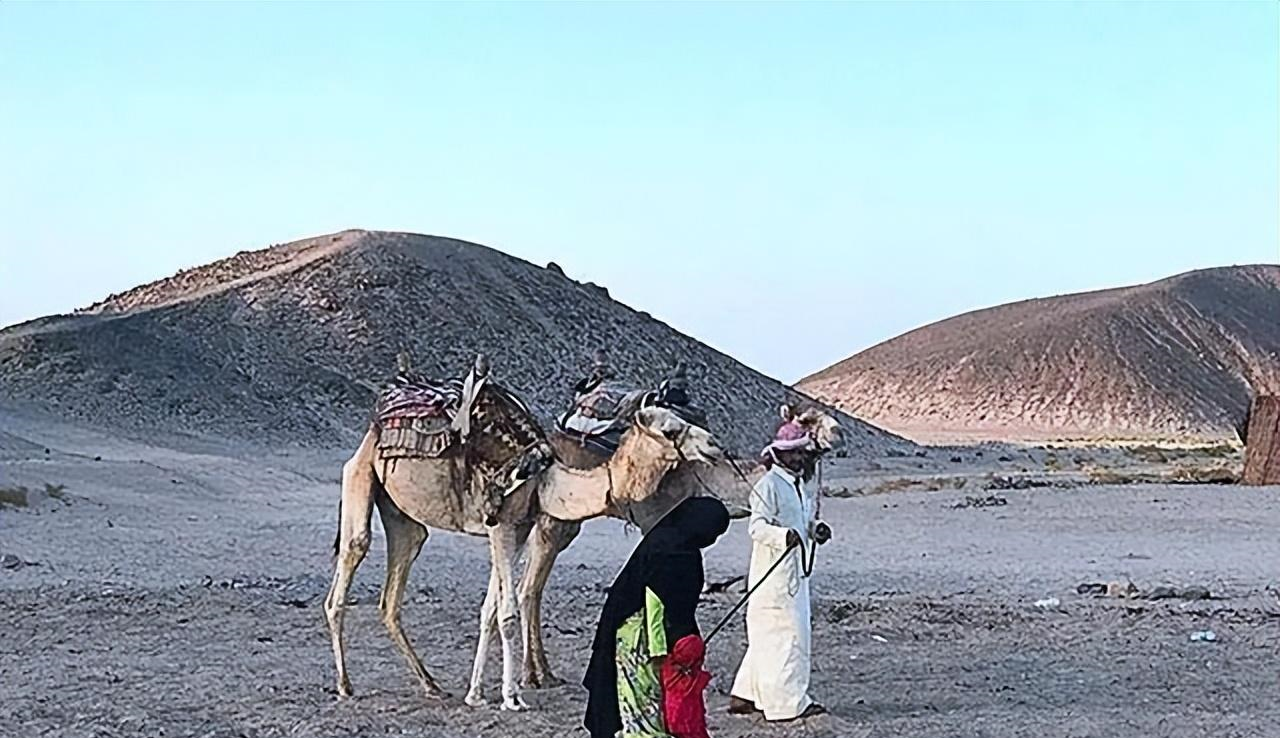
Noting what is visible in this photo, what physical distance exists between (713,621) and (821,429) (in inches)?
190

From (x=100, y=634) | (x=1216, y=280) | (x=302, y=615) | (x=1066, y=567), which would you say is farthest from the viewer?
(x=1216, y=280)

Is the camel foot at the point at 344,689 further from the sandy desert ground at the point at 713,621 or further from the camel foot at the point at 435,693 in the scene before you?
the camel foot at the point at 435,693

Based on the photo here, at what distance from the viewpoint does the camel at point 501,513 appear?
1012 cm

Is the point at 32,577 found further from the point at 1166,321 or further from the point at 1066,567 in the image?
the point at 1166,321

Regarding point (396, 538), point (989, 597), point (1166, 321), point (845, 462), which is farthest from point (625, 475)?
point (1166, 321)

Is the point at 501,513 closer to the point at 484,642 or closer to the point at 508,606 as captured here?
the point at 508,606

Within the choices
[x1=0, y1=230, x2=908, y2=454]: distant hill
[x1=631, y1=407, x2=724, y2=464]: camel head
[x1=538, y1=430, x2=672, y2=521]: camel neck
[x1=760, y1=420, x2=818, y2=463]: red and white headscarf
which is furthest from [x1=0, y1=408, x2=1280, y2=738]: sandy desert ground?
[x1=0, y1=230, x2=908, y2=454]: distant hill

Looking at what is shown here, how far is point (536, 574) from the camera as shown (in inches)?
452

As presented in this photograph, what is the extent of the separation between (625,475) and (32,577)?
35.4 ft

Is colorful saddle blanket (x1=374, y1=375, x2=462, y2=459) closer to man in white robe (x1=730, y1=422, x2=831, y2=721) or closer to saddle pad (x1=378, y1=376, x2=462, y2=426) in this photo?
saddle pad (x1=378, y1=376, x2=462, y2=426)

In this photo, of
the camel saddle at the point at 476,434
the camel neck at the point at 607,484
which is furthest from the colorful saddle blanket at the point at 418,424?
the camel neck at the point at 607,484

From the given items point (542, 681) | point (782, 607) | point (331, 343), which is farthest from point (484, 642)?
point (331, 343)

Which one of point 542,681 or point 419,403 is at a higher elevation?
point 419,403

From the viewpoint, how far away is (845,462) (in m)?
52.0
